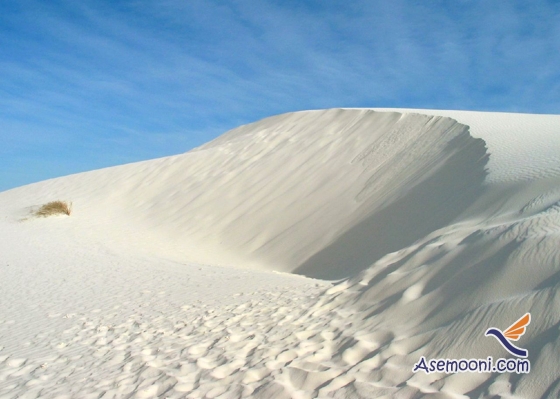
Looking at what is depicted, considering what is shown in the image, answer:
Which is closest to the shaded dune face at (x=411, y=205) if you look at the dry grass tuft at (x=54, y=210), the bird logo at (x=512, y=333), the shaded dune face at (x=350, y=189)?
the shaded dune face at (x=350, y=189)

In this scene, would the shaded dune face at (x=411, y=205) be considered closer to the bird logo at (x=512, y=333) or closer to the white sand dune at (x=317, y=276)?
the white sand dune at (x=317, y=276)

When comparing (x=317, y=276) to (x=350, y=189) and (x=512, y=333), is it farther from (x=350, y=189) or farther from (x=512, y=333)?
(x=512, y=333)

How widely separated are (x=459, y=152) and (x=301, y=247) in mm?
3888

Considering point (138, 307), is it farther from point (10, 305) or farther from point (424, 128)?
point (424, 128)

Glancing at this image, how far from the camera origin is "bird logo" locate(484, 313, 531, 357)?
2953 millimetres

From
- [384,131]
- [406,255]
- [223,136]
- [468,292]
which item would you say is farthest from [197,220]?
[223,136]

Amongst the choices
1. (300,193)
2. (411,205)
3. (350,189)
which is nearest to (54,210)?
(300,193)

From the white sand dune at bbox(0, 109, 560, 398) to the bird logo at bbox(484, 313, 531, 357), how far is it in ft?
0.16

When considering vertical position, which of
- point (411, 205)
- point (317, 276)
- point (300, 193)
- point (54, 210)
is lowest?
point (317, 276)

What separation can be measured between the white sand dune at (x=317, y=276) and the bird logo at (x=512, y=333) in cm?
5

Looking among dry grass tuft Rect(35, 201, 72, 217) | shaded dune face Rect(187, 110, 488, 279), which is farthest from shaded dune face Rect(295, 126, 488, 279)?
dry grass tuft Rect(35, 201, 72, 217)

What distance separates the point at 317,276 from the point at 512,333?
5.40 m

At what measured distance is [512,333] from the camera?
10.1 feet

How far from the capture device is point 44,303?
677 cm
